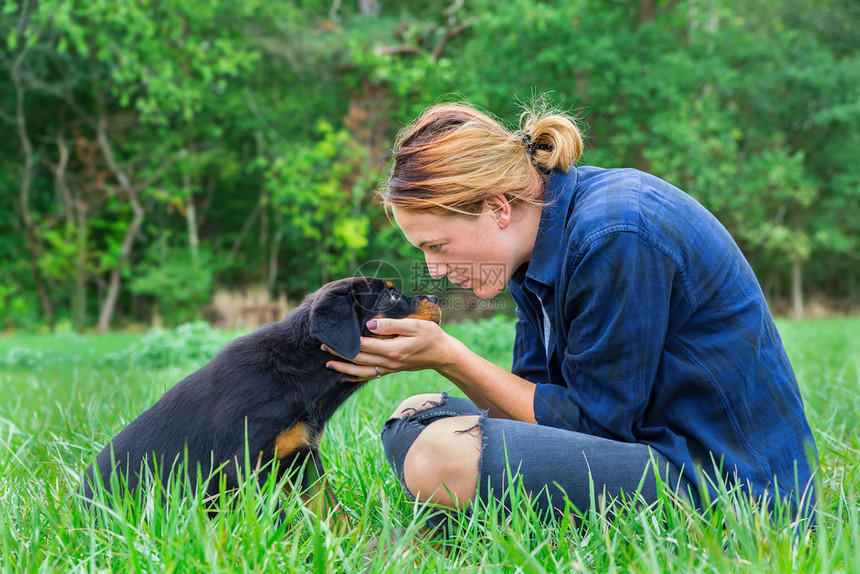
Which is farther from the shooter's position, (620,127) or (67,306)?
(67,306)

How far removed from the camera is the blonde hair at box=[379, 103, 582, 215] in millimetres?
2254

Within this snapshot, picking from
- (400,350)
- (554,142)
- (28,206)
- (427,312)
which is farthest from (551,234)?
(28,206)

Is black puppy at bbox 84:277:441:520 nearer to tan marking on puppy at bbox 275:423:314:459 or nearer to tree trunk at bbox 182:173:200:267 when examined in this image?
tan marking on puppy at bbox 275:423:314:459

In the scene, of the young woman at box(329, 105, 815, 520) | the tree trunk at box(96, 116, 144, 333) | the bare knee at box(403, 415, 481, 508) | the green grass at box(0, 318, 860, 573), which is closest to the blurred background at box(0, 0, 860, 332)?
the tree trunk at box(96, 116, 144, 333)

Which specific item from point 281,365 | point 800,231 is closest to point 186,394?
point 281,365

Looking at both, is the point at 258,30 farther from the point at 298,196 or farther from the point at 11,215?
the point at 11,215

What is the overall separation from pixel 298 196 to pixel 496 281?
13.8m

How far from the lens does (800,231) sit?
2183cm

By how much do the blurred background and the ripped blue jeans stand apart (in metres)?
10.2

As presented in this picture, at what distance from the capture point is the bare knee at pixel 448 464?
211cm

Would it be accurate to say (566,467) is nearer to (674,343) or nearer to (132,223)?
(674,343)

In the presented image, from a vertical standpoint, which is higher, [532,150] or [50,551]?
[532,150]

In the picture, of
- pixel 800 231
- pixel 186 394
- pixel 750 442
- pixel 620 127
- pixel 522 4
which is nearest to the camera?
pixel 750 442

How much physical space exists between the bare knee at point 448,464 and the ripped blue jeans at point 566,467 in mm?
38
